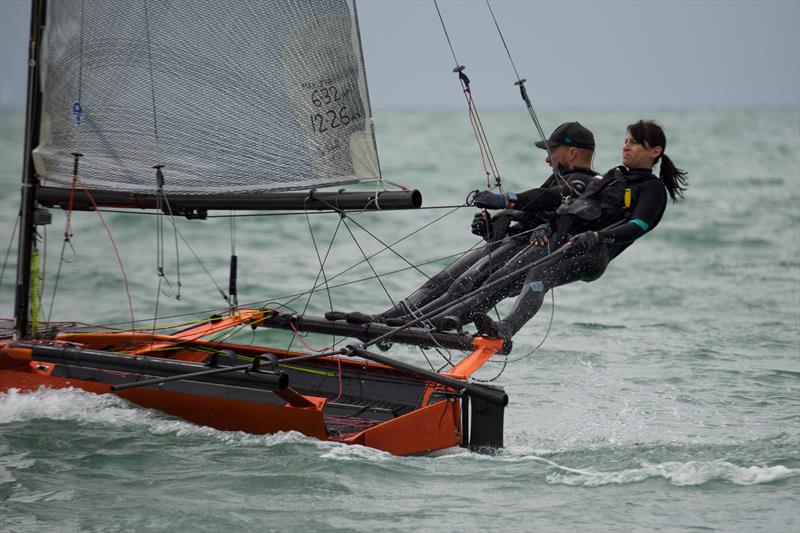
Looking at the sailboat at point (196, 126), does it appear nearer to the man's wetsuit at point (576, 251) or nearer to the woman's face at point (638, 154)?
the man's wetsuit at point (576, 251)

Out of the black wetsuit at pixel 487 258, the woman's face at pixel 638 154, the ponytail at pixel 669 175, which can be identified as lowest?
the black wetsuit at pixel 487 258

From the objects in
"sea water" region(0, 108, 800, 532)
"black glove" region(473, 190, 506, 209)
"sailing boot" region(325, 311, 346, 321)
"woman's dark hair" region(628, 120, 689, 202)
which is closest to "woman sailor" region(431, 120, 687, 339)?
"woman's dark hair" region(628, 120, 689, 202)

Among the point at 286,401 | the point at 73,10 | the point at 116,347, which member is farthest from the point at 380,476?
the point at 73,10

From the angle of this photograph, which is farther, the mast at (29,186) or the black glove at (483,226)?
the black glove at (483,226)

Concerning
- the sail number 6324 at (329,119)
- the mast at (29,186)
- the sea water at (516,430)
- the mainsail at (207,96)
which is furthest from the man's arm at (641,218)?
the mast at (29,186)

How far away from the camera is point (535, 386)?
6773 mm

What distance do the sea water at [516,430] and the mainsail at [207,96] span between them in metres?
0.45

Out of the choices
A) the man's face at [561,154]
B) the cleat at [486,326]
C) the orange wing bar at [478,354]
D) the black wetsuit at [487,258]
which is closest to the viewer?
the orange wing bar at [478,354]

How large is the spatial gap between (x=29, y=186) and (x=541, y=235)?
252 centimetres

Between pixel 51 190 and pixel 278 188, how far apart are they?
114 centimetres

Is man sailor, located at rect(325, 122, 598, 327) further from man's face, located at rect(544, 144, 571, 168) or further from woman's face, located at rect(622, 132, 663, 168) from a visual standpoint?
woman's face, located at rect(622, 132, 663, 168)

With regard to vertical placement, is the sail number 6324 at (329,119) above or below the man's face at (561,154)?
above

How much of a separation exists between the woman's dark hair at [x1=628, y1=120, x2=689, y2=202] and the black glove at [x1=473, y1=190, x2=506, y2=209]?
2.41 ft

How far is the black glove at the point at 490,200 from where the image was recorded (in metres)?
5.36
